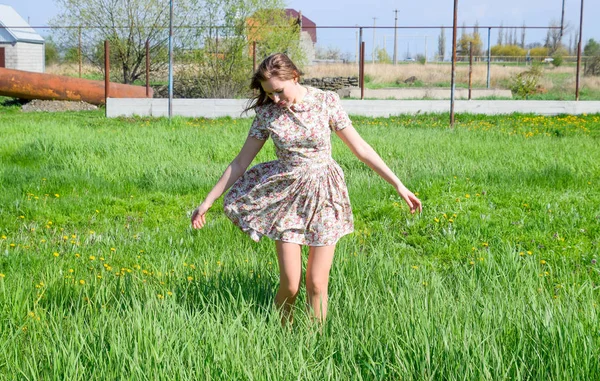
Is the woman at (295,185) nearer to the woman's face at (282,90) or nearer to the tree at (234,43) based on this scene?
the woman's face at (282,90)

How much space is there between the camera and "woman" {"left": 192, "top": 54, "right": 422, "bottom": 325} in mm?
3697

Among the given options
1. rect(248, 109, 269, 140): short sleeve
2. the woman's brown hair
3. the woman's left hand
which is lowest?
the woman's left hand

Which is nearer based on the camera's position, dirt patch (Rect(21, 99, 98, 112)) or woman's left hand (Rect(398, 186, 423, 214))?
woman's left hand (Rect(398, 186, 423, 214))

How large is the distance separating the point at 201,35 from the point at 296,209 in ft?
62.8

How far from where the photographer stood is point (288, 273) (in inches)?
145

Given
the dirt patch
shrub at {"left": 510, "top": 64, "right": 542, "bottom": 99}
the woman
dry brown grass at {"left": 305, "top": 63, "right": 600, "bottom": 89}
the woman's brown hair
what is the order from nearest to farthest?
the woman's brown hair
the woman
the dirt patch
shrub at {"left": 510, "top": 64, "right": 542, "bottom": 99}
dry brown grass at {"left": 305, "top": 63, "right": 600, "bottom": 89}

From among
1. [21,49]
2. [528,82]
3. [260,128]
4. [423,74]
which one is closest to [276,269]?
[260,128]

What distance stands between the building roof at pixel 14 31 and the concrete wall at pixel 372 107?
18.0m

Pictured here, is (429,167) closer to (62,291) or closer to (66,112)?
(62,291)

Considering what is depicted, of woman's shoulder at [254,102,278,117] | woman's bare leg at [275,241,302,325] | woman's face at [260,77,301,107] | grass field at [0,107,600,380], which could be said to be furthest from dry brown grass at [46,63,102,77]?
woman's bare leg at [275,241,302,325]

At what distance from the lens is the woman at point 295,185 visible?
12.1 ft

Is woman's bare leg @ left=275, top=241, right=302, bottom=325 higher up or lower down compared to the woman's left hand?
lower down

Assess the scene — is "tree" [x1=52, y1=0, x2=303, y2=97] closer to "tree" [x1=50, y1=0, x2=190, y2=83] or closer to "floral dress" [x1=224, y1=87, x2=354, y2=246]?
"tree" [x1=50, y1=0, x2=190, y2=83]

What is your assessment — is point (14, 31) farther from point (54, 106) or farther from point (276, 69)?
point (276, 69)
